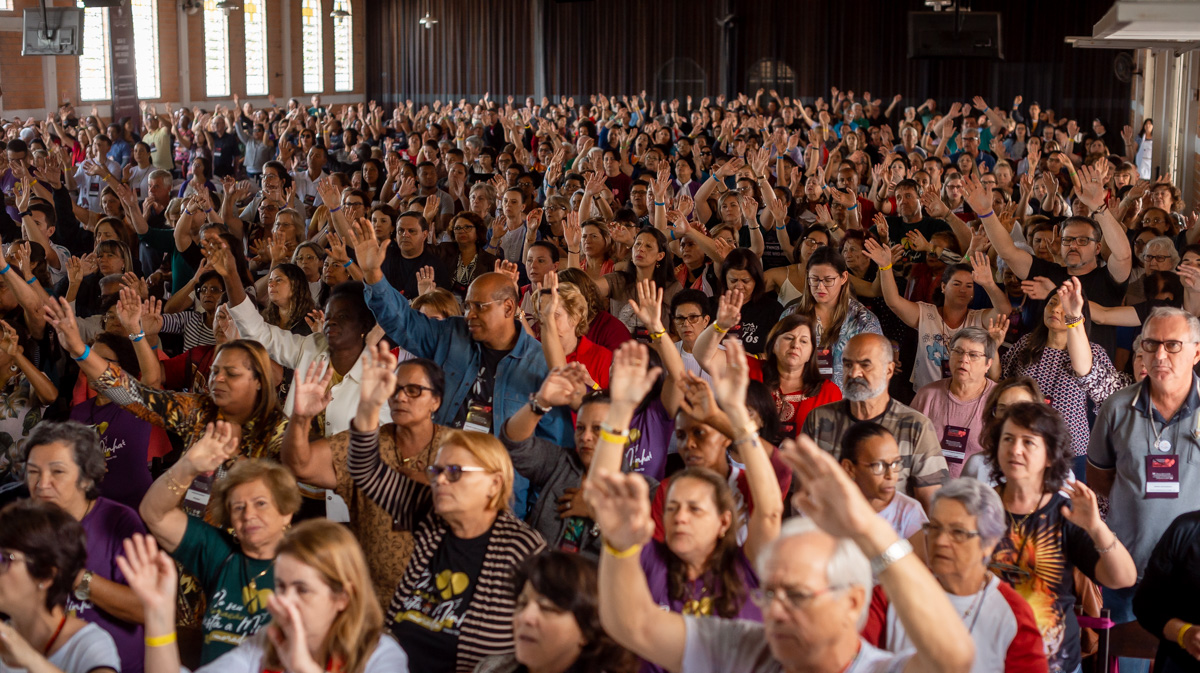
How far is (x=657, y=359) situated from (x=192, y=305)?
2.71 m

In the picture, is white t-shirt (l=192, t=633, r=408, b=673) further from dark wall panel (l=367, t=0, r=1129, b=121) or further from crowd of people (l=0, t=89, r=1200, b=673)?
dark wall panel (l=367, t=0, r=1129, b=121)

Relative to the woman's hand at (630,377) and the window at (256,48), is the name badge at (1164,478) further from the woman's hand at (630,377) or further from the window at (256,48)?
the window at (256,48)

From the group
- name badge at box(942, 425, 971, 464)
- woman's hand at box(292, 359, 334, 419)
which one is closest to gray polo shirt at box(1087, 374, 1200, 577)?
name badge at box(942, 425, 971, 464)

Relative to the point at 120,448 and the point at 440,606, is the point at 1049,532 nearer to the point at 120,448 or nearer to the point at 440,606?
the point at 440,606

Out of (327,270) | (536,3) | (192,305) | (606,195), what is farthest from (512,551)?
(536,3)

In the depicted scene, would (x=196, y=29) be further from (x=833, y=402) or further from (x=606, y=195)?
(x=833, y=402)

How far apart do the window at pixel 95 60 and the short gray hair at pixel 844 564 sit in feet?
60.7

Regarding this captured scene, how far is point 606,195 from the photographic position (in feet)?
26.5

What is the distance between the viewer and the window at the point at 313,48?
25031mm

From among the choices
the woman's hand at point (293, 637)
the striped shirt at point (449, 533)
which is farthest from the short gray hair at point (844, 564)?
the woman's hand at point (293, 637)

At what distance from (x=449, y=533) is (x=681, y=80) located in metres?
21.6

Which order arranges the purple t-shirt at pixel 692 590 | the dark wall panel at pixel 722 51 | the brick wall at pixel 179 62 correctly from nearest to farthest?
the purple t-shirt at pixel 692 590 < the brick wall at pixel 179 62 < the dark wall panel at pixel 722 51

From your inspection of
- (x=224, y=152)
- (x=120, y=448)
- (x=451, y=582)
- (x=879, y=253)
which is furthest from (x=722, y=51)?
(x=451, y=582)

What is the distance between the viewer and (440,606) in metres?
2.78
